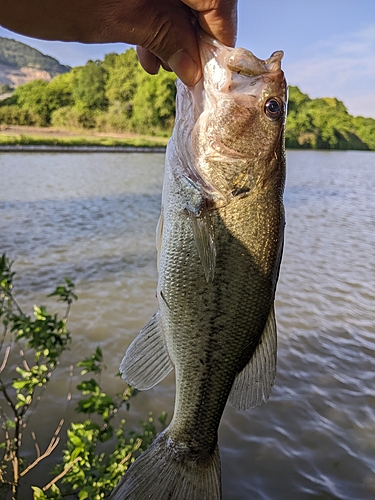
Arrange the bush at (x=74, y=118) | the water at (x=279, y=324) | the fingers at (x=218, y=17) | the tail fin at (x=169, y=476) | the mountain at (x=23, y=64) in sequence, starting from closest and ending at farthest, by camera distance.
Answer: the fingers at (x=218, y=17) < the tail fin at (x=169, y=476) < the water at (x=279, y=324) < the bush at (x=74, y=118) < the mountain at (x=23, y=64)

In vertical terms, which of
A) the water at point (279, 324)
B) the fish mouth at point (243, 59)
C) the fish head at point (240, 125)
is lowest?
the water at point (279, 324)

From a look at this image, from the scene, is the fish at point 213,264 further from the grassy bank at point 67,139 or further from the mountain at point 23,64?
the mountain at point 23,64

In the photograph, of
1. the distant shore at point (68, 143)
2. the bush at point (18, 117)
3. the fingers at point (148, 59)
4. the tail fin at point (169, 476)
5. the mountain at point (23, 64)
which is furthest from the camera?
the mountain at point (23, 64)

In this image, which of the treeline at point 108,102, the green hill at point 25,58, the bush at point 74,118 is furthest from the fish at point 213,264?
the green hill at point 25,58

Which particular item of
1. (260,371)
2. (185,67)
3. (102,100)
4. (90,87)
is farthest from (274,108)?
(90,87)

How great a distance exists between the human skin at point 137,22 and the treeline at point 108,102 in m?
36.9

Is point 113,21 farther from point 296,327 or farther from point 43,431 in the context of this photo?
point 296,327

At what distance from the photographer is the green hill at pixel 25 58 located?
12362cm

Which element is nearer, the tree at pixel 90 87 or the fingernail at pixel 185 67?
the fingernail at pixel 185 67

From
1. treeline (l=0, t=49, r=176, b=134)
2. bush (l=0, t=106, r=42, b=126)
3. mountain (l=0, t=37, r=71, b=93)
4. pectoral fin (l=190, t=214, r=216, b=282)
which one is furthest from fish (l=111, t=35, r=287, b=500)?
mountain (l=0, t=37, r=71, b=93)

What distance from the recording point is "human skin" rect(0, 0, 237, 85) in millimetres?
1380

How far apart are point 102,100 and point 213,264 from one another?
53134mm

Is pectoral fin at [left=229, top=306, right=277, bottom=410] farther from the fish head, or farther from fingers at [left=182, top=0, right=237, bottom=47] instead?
fingers at [left=182, top=0, right=237, bottom=47]

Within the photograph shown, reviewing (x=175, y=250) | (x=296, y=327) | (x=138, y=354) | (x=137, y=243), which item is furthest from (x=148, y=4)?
(x=137, y=243)
